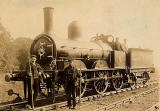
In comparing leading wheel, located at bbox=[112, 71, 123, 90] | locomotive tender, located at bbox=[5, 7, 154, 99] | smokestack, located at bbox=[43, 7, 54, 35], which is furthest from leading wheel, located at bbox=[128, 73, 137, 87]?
smokestack, located at bbox=[43, 7, 54, 35]

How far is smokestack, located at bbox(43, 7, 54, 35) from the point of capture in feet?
19.7

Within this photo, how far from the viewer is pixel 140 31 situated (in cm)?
911

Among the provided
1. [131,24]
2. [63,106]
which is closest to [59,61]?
[63,106]

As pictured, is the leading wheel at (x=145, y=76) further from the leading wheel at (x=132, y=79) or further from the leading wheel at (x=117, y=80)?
the leading wheel at (x=117, y=80)

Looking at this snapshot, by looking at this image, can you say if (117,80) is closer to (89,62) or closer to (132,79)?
(132,79)

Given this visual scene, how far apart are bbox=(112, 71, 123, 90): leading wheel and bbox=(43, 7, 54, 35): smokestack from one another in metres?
3.07

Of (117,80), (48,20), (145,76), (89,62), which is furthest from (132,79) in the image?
(48,20)

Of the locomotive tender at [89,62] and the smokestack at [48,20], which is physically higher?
the smokestack at [48,20]

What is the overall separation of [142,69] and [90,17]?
3694mm

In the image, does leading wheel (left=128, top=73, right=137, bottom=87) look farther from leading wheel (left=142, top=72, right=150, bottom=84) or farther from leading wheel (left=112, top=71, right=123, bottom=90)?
leading wheel (left=142, top=72, right=150, bottom=84)

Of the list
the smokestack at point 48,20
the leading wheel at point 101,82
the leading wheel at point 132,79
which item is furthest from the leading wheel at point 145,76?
the smokestack at point 48,20

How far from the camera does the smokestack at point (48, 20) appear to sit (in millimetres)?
6012

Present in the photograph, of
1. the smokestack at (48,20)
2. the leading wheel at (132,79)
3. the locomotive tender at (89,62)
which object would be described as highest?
the smokestack at (48,20)

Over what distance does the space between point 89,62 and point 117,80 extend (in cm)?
185
